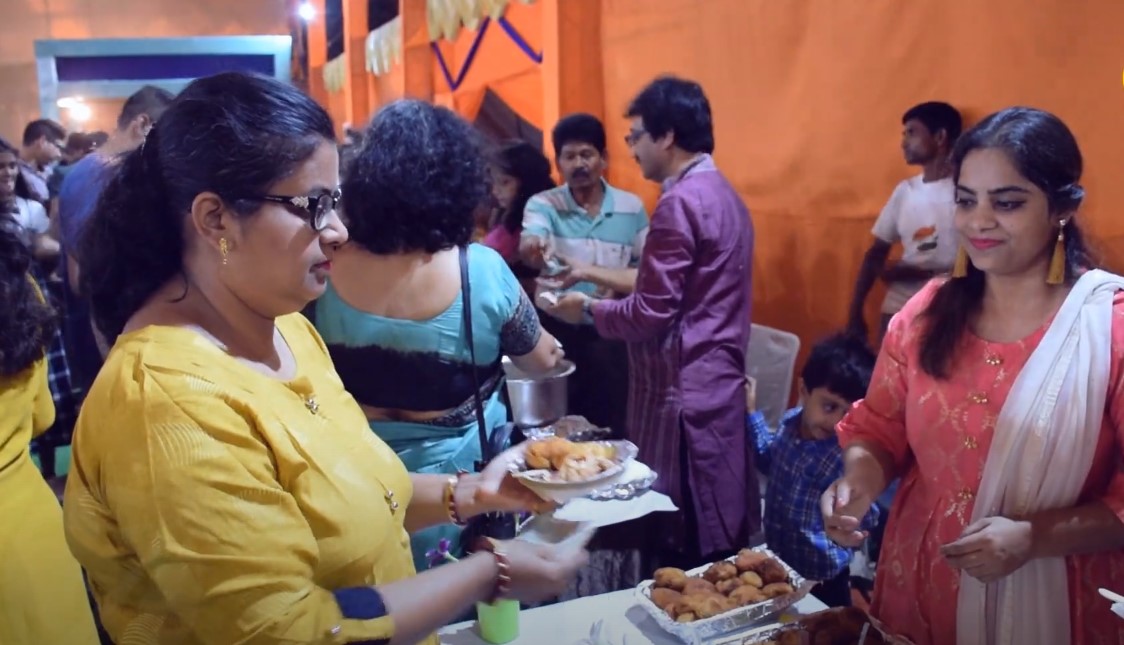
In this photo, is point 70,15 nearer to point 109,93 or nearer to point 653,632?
point 109,93

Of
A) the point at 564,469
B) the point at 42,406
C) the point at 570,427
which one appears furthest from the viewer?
the point at 570,427

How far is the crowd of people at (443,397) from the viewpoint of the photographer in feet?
2.79

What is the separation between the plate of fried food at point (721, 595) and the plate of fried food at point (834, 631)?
0.26 ft

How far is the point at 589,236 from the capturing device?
3367 millimetres

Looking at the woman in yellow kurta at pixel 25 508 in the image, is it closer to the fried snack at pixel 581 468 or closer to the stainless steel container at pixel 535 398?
the fried snack at pixel 581 468

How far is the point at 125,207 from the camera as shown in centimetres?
96

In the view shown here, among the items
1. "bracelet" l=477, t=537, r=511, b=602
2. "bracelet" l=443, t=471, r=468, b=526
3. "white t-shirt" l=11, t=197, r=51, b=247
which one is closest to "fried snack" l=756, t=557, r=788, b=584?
"bracelet" l=443, t=471, r=468, b=526

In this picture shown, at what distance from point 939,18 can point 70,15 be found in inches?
359

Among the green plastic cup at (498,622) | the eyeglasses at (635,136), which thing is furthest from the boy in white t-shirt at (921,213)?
the green plastic cup at (498,622)

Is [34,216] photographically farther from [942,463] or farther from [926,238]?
[942,463]

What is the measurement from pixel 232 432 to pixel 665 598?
0.90 m

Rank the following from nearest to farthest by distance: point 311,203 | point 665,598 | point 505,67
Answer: point 311,203 < point 665,598 < point 505,67

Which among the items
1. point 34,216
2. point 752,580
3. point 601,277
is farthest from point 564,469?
point 34,216

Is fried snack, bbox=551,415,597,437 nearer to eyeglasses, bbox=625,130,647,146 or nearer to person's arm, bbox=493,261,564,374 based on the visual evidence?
person's arm, bbox=493,261,564,374
